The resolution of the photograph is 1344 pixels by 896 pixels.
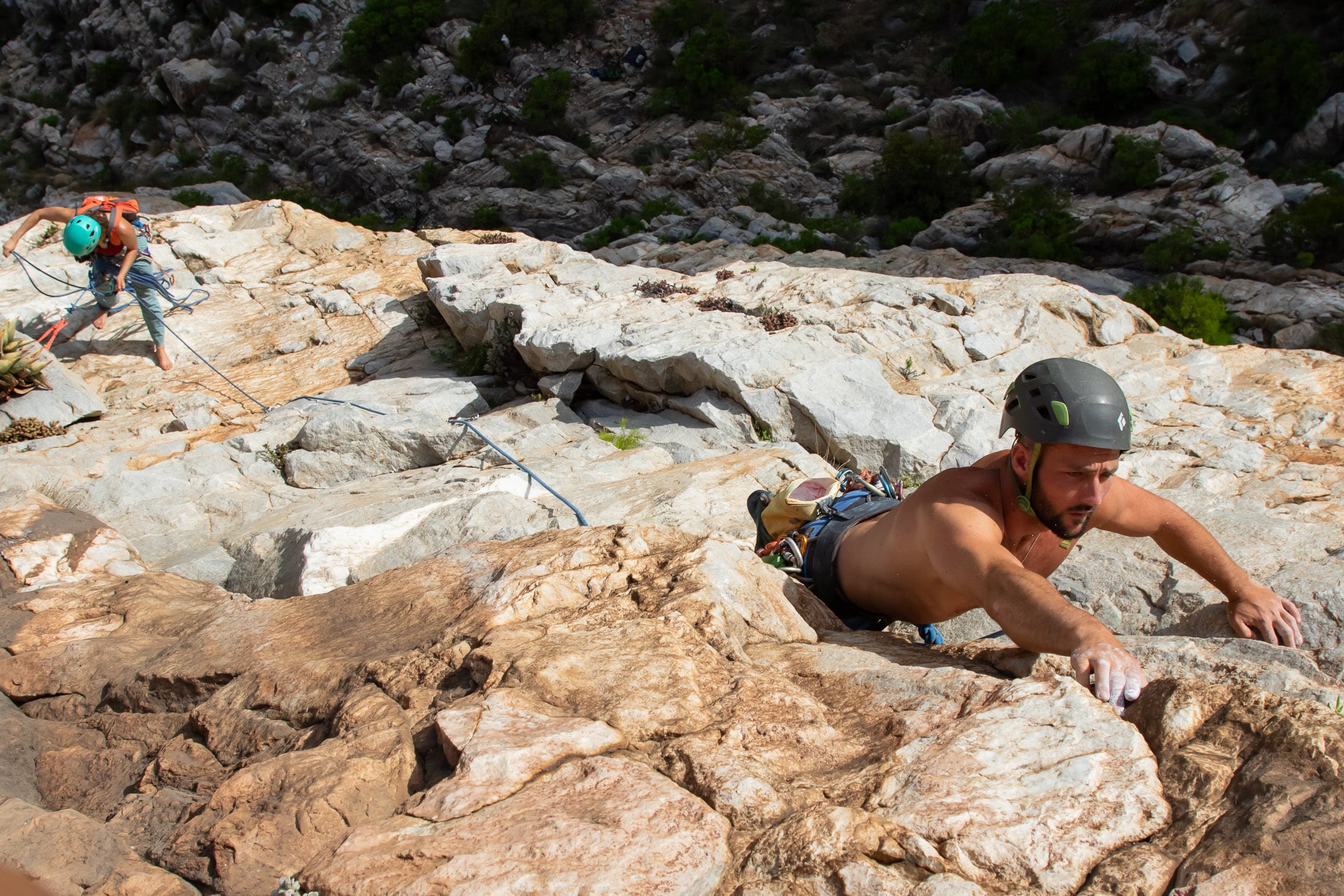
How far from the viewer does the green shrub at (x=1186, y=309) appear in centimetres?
1053

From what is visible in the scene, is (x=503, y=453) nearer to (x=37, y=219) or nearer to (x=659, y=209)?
(x=37, y=219)

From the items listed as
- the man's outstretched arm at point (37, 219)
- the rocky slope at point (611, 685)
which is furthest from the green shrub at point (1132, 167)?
the man's outstretched arm at point (37, 219)

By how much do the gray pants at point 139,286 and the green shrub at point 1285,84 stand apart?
22.0m

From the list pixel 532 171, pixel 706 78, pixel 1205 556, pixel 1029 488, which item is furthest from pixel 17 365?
pixel 706 78

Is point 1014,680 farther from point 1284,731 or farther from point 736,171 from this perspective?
point 736,171

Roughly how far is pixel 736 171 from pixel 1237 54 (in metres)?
12.3

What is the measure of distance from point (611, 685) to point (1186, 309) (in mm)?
10667

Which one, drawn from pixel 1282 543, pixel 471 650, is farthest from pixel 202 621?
pixel 1282 543

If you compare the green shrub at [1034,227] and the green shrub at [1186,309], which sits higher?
the green shrub at [1186,309]

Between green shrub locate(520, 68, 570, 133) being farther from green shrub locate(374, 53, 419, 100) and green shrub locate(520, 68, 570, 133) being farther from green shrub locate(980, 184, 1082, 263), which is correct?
green shrub locate(980, 184, 1082, 263)

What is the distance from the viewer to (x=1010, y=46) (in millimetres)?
23812

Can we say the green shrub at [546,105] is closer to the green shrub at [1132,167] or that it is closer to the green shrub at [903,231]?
the green shrub at [903,231]

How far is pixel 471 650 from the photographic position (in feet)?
7.95

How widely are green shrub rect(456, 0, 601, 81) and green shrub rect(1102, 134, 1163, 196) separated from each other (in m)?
17.8
